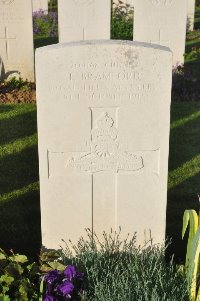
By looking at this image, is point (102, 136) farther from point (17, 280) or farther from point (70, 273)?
point (17, 280)

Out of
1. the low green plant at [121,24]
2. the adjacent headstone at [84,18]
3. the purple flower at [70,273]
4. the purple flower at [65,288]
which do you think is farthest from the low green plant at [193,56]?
the purple flower at [65,288]

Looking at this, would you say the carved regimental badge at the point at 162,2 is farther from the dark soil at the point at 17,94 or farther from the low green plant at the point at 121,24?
the low green plant at the point at 121,24

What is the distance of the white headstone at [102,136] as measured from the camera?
3465 millimetres

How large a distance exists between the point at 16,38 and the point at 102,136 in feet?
18.7

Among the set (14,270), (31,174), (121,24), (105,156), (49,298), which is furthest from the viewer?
(121,24)

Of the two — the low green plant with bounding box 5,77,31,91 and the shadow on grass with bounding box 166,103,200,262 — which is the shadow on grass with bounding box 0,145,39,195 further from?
the low green plant with bounding box 5,77,31,91

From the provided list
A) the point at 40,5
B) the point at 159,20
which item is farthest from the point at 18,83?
the point at 40,5

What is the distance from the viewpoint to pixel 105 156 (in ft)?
12.1

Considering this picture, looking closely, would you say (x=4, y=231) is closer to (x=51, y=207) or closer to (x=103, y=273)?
(x=51, y=207)

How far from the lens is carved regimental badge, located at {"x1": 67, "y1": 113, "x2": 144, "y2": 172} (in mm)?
3615

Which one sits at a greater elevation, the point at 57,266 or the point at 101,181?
the point at 101,181

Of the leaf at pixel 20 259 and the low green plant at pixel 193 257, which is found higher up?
the low green plant at pixel 193 257

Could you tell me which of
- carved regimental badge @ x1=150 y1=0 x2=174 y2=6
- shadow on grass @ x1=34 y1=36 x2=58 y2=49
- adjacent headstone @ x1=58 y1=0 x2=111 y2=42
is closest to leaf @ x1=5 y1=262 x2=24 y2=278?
adjacent headstone @ x1=58 y1=0 x2=111 y2=42

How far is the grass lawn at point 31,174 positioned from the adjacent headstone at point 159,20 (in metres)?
1.46
